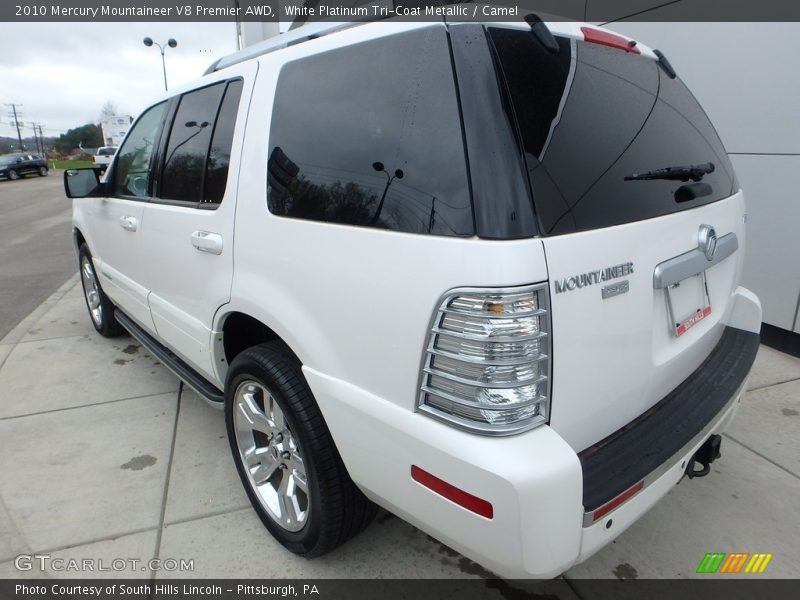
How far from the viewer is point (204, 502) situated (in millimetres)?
2699

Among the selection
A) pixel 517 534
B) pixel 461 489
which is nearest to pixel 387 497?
pixel 461 489

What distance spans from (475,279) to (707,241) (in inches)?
43.2

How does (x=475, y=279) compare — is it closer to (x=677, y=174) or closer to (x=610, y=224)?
(x=610, y=224)

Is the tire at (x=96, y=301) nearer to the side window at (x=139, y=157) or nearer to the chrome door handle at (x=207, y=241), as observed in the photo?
the side window at (x=139, y=157)

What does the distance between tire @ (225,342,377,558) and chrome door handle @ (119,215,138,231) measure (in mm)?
1458

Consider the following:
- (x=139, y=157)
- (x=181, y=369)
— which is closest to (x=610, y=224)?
(x=181, y=369)

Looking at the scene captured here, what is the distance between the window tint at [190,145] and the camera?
257 cm

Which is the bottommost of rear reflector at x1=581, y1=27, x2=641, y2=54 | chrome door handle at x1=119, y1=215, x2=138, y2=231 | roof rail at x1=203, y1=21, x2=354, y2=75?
chrome door handle at x1=119, y1=215, x2=138, y2=231

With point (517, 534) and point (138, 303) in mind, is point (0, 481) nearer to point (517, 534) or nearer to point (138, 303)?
point (138, 303)

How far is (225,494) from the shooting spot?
2.76 m

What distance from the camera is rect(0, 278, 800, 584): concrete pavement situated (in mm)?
2287

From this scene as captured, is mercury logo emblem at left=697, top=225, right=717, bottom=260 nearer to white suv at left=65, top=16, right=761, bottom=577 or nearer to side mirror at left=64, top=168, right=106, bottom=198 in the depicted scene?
white suv at left=65, top=16, right=761, bottom=577

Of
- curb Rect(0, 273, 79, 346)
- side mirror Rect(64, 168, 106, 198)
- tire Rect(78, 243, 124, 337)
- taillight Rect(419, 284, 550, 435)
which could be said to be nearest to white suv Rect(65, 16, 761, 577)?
taillight Rect(419, 284, 550, 435)

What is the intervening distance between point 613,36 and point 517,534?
1.80m
